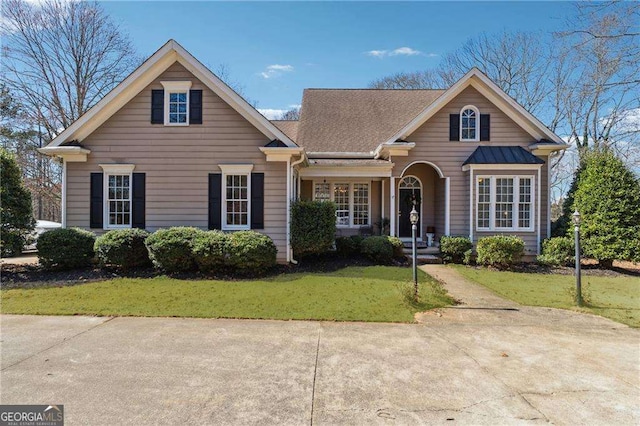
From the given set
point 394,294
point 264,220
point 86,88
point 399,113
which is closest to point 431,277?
point 394,294

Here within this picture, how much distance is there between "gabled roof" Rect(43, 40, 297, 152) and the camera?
1054 cm

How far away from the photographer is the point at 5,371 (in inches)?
155

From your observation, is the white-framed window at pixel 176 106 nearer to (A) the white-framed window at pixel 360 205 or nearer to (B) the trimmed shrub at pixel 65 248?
(B) the trimmed shrub at pixel 65 248

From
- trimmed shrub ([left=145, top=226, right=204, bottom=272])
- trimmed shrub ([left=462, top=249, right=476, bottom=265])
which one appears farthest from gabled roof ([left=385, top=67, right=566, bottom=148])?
trimmed shrub ([left=145, top=226, right=204, bottom=272])

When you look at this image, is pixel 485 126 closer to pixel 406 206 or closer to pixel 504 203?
pixel 504 203

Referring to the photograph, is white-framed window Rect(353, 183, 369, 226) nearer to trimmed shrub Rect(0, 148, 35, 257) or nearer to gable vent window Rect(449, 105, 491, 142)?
gable vent window Rect(449, 105, 491, 142)

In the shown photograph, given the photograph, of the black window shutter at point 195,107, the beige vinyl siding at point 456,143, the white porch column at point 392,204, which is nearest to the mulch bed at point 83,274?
the white porch column at point 392,204

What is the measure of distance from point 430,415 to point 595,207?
11698mm

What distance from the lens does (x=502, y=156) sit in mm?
12359

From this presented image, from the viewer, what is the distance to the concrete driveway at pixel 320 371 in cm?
317

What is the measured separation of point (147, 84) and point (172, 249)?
5.63m

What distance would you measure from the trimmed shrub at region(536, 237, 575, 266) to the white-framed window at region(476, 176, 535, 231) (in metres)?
1.03

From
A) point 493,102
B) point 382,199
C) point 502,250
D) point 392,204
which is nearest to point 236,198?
point 392,204

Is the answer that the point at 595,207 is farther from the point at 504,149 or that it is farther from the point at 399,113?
the point at 399,113
